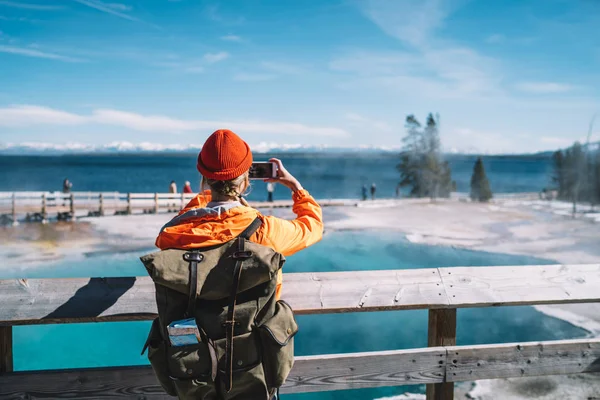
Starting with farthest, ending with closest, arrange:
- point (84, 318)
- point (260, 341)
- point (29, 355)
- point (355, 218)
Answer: point (355, 218) < point (29, 355) < point (84, 318) < point (260, 341)

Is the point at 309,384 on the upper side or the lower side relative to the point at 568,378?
upper

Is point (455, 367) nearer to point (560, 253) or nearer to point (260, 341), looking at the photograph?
point (260, 341)

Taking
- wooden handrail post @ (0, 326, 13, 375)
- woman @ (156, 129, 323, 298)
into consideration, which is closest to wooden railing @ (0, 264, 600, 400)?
wooden handrail post @ (0, 326, 13, 375)

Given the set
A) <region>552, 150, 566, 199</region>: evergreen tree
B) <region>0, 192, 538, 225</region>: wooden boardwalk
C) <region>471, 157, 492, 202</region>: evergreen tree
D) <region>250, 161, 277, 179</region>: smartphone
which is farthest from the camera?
<region>552, 150, 566, 199</region>: evergreen tree

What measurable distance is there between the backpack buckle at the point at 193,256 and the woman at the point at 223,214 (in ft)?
0.17

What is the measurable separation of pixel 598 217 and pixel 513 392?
31074 mm

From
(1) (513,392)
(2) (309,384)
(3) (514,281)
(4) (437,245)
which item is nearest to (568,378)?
(1) (513,392)

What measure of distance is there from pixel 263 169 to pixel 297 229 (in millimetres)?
328

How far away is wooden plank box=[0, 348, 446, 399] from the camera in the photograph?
2391 mm

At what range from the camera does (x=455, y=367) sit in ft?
8.71

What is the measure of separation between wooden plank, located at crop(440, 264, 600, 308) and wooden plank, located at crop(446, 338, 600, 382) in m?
0.25

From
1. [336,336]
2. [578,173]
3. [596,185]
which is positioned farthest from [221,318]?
[578,173]

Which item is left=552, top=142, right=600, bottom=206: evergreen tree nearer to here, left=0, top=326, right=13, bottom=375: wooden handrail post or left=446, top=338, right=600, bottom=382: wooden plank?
left=446, top=338, right=600, bottom=382: wooden plank

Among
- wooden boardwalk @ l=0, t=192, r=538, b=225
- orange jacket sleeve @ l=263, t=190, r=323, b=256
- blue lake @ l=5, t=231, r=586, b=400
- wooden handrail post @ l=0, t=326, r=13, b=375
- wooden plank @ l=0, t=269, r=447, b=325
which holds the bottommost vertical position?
blue lake @ l=5, t=231, r=586, b=400
